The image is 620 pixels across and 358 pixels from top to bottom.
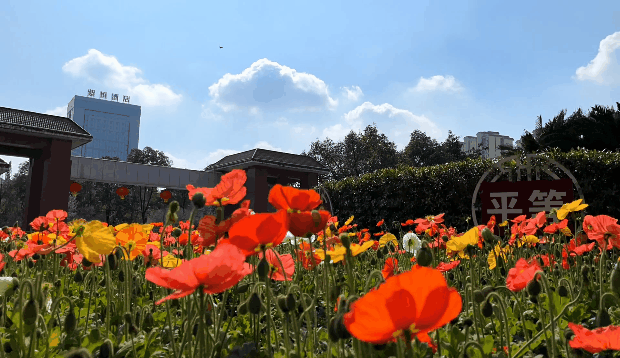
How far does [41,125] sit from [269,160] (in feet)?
22.7

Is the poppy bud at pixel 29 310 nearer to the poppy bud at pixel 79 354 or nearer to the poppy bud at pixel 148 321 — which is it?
the poppy bud at pixel 79 354

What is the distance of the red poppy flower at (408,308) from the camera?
483mm

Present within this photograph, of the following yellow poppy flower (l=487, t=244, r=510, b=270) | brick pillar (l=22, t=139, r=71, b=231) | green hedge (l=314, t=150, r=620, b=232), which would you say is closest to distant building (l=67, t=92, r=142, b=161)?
brick pillar (l=22, t=139, r=71, b=231)

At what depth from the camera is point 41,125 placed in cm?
1150

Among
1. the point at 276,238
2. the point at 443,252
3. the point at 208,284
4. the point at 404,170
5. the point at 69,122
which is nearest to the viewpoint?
the point at 208,284

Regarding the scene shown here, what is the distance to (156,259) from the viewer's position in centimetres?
200

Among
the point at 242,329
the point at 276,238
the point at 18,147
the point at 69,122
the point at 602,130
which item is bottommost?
the point at 242,329

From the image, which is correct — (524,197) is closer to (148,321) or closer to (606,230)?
(606,230)

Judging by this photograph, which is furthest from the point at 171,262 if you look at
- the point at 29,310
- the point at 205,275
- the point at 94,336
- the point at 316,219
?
the point at 205,275

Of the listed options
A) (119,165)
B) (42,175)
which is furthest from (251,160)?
(42,175)

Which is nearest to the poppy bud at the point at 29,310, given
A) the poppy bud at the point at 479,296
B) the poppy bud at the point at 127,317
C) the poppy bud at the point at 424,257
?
the poppy bud at the point at 127,317

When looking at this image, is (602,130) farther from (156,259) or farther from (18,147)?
(18,147)

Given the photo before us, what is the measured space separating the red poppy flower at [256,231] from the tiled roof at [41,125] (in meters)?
12.3

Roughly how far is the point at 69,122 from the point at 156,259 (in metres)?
12.5
